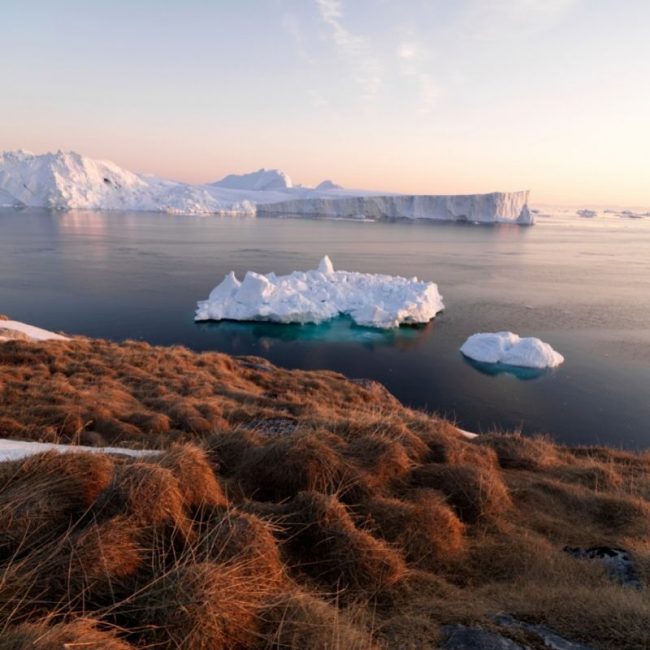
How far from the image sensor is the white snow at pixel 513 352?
17.7m

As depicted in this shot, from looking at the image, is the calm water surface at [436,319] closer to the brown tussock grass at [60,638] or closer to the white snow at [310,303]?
the white snow at [310,303]

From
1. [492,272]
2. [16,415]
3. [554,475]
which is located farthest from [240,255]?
[554,475]

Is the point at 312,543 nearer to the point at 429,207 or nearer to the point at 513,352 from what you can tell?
the point at 513,352

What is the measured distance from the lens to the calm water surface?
14984 millimetres

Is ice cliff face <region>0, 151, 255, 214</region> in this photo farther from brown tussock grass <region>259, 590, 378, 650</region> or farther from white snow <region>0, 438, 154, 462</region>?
brown tussock grass <region>259, 590, 378, 650</region>

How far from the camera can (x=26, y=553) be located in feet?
7.62

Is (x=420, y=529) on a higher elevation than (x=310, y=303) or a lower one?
higher

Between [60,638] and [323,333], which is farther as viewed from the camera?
[323,333]

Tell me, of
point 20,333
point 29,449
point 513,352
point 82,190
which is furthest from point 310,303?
point 82,190

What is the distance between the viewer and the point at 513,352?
18.0m

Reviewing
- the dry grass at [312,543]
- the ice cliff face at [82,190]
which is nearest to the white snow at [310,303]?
the dry grass at [312,543]

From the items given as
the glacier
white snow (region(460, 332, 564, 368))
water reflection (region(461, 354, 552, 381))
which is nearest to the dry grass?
water reflection (region(461, 354, 552, 381))

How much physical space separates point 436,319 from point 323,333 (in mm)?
6202

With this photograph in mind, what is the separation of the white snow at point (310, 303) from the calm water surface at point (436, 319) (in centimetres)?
83
